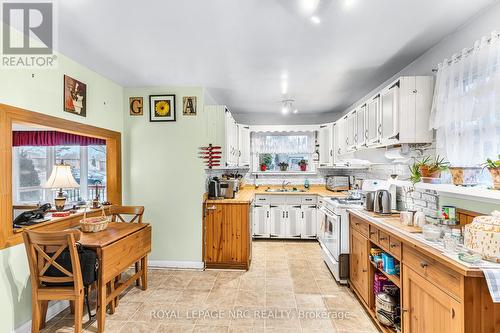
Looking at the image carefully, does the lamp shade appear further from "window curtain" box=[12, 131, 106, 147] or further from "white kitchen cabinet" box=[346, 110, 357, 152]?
"white kitchen cabinet" box=[346, 110, 357, 152]

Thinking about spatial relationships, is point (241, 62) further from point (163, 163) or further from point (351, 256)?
point (351, 256)

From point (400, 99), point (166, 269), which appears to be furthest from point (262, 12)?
point (166, 269)

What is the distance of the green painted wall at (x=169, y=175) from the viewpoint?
361cm

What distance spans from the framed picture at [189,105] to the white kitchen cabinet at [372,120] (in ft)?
7.52

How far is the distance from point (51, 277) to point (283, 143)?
4.46 m

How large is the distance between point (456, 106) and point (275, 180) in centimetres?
385

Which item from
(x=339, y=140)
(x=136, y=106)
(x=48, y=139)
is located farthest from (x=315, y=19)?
(x=48, y=139)

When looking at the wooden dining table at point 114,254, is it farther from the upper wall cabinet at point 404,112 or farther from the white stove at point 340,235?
the upper wall cabinet at point 404,112

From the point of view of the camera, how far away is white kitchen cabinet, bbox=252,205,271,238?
486 cm

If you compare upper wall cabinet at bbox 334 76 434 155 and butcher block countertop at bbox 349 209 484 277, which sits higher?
upper wall cabinet at bbox 334 76 434 155

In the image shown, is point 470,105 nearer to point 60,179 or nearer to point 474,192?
point 474,192

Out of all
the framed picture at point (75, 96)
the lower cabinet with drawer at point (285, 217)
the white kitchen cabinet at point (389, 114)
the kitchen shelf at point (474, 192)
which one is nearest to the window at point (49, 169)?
the framed picture at point (75, 96)

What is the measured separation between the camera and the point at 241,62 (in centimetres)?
275

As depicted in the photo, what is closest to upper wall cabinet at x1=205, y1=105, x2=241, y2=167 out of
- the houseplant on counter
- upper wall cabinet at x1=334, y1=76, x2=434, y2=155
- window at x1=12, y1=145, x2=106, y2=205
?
upper wall cabinet at x1=334, y1=76, x2=434, y2=155
